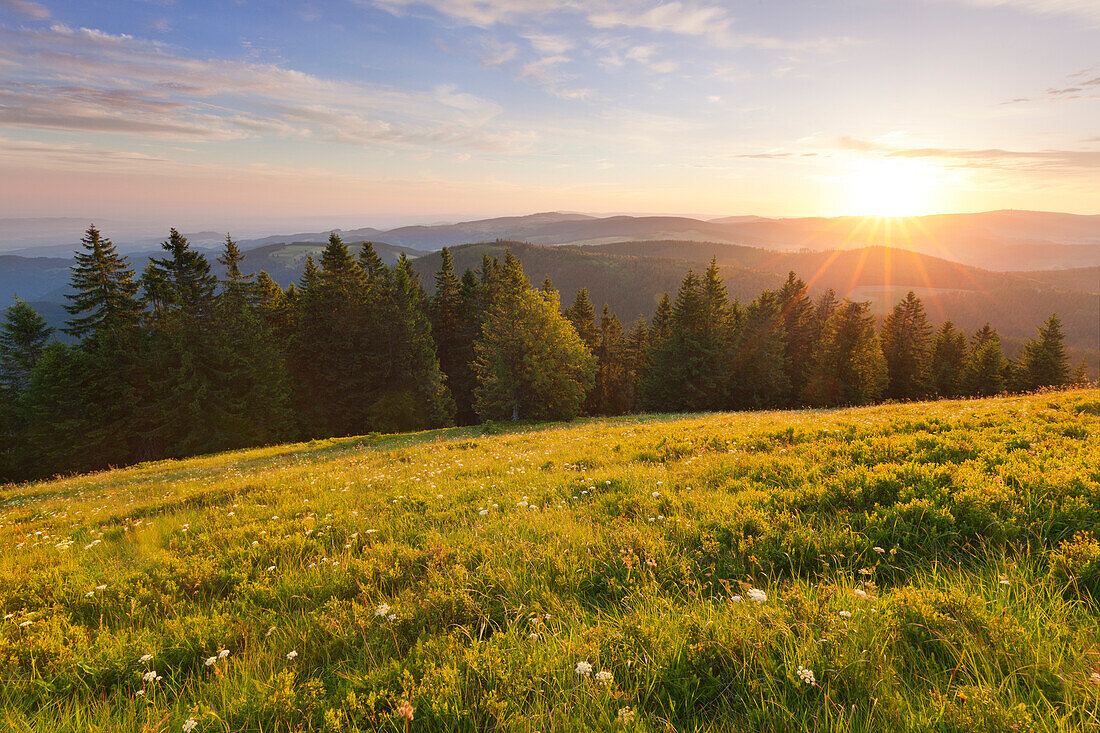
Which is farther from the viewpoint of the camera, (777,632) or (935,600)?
(935,600)

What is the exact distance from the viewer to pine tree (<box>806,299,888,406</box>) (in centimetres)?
4694

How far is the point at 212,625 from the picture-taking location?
3.94m

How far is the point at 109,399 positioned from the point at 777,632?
5321 centimetres

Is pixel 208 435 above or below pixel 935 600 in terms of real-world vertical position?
below

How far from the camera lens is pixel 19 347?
3972 centimetres

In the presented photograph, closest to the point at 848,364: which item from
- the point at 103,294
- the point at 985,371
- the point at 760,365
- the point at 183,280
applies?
the point at 760,365

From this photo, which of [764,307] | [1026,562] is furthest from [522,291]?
[1026,562]

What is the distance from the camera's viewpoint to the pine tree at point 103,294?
35.0 meters

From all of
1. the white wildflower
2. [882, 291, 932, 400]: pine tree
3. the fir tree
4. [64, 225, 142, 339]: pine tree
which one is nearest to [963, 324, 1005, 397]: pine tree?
[882, 291, 932, 400]: pine tree

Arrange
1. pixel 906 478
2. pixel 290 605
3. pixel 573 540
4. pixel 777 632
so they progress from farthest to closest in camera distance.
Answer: pixel 906 478
pixel 573 540
pixel 290 605
pixel 777 632

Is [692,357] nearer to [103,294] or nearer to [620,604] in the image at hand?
[620,604]

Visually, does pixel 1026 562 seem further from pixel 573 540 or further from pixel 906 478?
pixel 573 540

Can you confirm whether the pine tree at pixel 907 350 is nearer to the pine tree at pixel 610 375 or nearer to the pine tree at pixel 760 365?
the pine tree at pixel 760 365

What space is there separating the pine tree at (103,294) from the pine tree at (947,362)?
82377 millimetres
